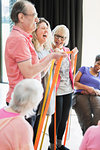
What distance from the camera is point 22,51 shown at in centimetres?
141

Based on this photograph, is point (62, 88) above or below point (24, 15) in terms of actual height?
below

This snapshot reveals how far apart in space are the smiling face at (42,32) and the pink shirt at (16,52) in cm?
37

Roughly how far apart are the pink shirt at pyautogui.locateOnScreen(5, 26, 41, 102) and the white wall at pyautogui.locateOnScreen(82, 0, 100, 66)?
241cm

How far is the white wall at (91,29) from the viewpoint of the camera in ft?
12.0

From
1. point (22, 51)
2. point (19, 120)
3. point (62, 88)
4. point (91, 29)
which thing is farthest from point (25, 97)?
point (91, 29)

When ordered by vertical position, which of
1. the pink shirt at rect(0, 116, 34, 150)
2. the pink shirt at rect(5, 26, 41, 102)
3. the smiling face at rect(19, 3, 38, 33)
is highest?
the smiling face at rect(19, 3, 38, 33)

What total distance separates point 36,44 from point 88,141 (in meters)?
0.93

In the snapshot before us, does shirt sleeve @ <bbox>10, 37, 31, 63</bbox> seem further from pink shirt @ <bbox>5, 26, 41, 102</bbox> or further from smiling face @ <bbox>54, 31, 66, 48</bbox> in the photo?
smiling face @ <bbox>54, 31, 66, 48</bbox>

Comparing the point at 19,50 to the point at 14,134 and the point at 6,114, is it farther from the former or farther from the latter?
the point at 14,134

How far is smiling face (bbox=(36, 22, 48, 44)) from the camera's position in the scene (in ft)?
6.17

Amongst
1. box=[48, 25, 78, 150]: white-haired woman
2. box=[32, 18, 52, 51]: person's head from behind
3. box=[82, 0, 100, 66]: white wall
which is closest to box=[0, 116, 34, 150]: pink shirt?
box=[32, 18, 52, 51]: person's head from behind

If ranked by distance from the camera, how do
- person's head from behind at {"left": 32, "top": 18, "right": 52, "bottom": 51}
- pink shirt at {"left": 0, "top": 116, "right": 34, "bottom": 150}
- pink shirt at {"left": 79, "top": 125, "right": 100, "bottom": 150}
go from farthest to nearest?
person's head from behind at {"left": 32, "top": 18, "right": 52, "bottom": 51} < pink shirt at {"left": 79, "top": 125, "right": 100, "bottom": 150} < pink shirt at {"left": 0, "top": 116, "right": 34, "bottom": 150}

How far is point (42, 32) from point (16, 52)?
21.2 inches

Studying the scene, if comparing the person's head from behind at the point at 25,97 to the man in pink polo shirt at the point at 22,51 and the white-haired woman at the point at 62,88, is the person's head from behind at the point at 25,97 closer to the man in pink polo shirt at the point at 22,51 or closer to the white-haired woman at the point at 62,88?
the man in pink polo shirt at the point at 22,51
